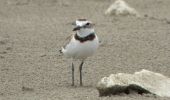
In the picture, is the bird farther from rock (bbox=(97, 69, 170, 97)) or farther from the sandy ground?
rock (bbox=(97, 69, 170, 97))

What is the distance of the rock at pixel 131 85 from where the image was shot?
7.55m

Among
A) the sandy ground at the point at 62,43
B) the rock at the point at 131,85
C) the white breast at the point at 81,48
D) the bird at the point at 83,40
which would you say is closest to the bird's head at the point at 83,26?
the bird at the point at 83,40

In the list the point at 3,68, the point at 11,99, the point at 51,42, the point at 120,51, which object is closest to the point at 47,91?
the point at 11,99

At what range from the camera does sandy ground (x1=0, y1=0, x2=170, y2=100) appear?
850 centimetres

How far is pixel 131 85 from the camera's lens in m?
7.59

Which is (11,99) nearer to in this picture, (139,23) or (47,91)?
(47,91)

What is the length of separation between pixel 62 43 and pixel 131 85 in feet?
14.5

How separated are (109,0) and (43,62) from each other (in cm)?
777

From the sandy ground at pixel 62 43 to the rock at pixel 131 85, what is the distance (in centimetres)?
11

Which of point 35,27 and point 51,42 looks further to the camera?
point 35,27

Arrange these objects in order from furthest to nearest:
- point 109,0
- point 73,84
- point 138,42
→ point 109,0
point 138,42
point 73,84

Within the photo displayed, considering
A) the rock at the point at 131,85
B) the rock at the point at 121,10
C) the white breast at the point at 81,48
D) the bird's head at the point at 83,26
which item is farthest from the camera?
the rock at the point at 121,10

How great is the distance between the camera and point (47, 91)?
8180mm

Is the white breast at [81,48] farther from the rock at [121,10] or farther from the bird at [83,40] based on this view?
the rock at [121,10]
